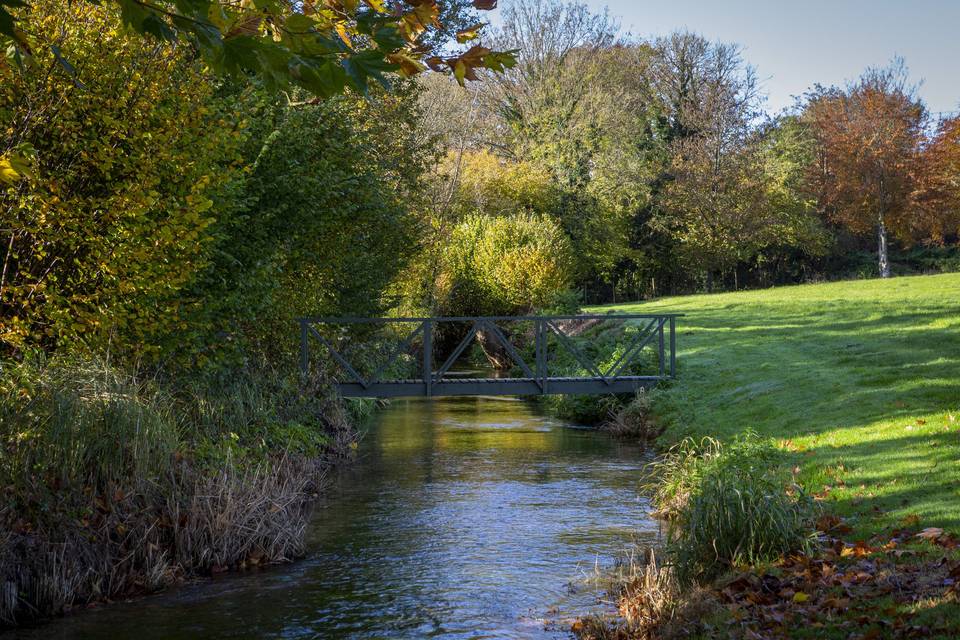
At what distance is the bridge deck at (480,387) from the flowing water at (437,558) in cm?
127

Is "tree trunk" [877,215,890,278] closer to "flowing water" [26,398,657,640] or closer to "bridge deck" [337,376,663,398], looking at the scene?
"bridge deck" [337,376,663,398]

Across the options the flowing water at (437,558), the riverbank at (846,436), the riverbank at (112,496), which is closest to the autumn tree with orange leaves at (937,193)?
the riverbank at (846,436)

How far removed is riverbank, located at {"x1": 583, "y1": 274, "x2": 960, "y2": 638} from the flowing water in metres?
1.21

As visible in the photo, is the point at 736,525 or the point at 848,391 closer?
the point at 736,525

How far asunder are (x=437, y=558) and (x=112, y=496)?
3.40 meters

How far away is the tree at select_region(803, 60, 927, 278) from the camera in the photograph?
139 feet

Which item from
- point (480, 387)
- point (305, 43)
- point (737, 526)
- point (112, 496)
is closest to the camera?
point (305, 43)

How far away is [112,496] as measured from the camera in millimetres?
8758

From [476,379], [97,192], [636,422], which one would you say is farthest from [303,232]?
[636,422]

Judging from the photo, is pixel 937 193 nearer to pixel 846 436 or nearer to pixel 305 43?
pixel 846 436

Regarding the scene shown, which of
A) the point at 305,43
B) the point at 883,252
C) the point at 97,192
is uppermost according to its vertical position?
the point at 883,252

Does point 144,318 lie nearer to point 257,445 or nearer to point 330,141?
point 257,445

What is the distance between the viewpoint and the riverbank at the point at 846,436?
6477mm

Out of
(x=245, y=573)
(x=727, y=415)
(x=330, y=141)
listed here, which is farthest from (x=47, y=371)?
(x=727, y=415)
